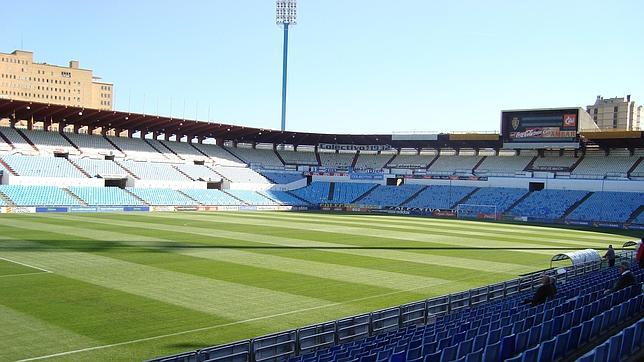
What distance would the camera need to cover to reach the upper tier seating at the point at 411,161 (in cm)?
8288

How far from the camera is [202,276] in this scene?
2291cm

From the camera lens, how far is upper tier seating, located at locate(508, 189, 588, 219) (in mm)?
63281

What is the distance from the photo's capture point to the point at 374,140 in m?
85.8

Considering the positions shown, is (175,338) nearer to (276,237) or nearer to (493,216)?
(276,237)

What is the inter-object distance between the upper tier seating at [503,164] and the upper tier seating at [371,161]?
15.0 meters

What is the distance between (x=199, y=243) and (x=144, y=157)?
4164cm

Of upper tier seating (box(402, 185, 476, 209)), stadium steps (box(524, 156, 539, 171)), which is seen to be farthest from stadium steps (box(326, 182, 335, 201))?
stadium steps (box(524, 156, 539, 171))

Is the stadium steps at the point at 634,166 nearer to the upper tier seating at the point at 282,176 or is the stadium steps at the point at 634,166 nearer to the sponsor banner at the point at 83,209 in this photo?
the upper tier seating at the point at 282,176

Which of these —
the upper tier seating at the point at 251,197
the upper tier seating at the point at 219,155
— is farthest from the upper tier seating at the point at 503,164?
the upper tier seating at the point at 219,155

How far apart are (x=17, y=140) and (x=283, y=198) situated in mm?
31267

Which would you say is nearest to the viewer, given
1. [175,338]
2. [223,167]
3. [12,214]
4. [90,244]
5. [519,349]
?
[519,349]

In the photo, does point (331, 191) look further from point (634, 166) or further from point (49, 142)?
point (634, 166)

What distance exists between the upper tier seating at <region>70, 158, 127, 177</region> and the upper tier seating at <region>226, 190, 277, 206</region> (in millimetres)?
13197

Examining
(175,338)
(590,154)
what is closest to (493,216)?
(590,154)
